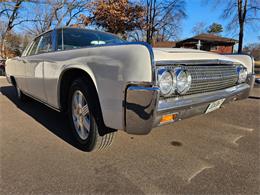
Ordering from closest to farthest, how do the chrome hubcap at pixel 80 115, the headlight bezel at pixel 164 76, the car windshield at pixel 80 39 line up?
the headlight bezel at pixel 164 76, the chrome hubcap at pixel 80 115, the car windshield at pixel 80 39

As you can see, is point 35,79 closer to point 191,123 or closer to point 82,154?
point 82,154

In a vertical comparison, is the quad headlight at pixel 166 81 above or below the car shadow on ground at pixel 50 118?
above

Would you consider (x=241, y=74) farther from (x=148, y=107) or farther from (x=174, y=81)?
(x=148, y=107)

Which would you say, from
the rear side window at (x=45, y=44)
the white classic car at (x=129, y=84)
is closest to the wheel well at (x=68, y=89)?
the white classic car at (x=129, y=84)

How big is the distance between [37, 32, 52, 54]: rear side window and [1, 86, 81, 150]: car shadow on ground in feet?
4.09

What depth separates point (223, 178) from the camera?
6.06 ft

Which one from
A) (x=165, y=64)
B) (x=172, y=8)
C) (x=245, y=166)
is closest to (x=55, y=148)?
(x=165, y=64)

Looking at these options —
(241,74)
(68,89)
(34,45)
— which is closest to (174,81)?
(68,89)

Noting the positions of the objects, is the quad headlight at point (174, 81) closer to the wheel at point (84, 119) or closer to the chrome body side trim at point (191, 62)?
the chrome body side trim at point (191, 62)

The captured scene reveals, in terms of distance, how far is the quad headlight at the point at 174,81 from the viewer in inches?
65.7

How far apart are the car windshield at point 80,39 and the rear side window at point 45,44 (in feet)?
0.99

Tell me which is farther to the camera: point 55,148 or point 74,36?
point 74,36

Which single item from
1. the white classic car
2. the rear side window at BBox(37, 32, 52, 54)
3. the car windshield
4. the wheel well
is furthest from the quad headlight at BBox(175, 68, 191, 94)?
the rear side window at BBox(37, 32, 52, 54)

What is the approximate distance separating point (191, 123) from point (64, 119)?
2354 mm
